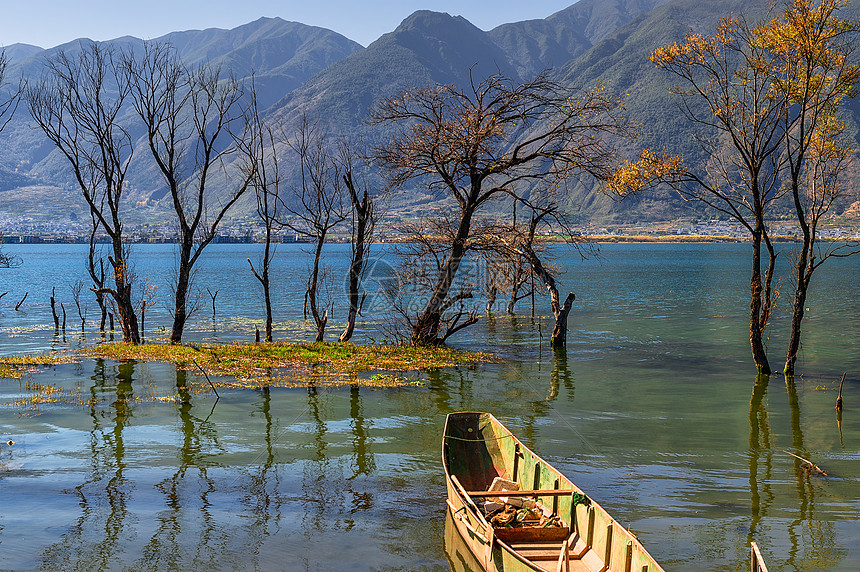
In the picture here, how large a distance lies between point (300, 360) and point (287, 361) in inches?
20.5

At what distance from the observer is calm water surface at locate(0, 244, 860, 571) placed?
1162cm

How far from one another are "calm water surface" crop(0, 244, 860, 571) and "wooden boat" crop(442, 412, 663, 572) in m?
0.96

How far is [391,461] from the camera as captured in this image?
53.4ft

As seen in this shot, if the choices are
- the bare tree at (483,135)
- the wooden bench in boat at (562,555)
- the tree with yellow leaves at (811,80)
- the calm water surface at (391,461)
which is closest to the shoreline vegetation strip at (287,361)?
the calm water surface at (391,461)

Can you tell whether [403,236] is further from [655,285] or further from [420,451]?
[655,285]

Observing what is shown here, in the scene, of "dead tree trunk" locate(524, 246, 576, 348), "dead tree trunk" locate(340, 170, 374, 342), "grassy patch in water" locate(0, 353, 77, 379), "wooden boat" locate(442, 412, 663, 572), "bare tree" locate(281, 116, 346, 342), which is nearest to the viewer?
"wooden boat" locate(442, 412, 663, 572)

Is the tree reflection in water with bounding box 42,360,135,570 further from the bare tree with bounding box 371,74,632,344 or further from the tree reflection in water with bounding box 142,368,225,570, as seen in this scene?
the bare tree with bounding box 371,74,632,344

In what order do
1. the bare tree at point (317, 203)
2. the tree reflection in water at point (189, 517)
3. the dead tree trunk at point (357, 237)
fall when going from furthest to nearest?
the bare tree at point (317, 203) → the dead tree trunk at point (357, 237) → the tree reflection in water at point (189, 517)

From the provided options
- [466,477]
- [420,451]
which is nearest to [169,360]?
[420,451]

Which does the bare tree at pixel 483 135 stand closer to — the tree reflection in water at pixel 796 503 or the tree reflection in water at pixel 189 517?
the tree reflection in water at pixel 796 503

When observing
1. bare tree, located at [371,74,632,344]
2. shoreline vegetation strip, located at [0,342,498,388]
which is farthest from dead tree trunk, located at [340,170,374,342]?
shoreline vegetation strip, located at [0,342,498,388]

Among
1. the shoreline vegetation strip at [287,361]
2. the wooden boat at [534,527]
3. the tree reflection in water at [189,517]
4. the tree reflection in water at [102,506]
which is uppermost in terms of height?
the wooden boat at [534,527]

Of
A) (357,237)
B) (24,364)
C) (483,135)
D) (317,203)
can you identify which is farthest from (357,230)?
(24,364)

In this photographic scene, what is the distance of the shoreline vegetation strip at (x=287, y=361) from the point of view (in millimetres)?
24688
